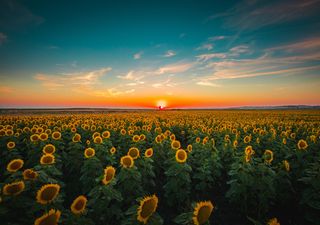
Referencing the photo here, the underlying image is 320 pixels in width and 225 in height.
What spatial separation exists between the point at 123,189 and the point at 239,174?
9.42ft

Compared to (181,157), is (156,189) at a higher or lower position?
lower

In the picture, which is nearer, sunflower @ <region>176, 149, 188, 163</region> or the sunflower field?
the sunflower field

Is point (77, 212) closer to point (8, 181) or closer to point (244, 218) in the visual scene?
point (8, 181)

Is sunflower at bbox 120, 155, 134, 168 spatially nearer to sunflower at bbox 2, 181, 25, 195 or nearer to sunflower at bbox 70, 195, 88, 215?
sunflower at bbox 70, 195, 88, 215

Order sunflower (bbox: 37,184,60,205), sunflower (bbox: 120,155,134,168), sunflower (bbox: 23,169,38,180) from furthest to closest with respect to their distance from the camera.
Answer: sunflower (bbox: 120,155,134,168), sunflower (bbox: 23,169,38,180), sunflower (bbox: 37,184,60,205)

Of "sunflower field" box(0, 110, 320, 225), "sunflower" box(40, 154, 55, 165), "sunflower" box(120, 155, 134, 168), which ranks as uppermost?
"sunflower" box(40, 154, 55, 165)

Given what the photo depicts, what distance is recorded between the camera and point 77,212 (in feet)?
8.62

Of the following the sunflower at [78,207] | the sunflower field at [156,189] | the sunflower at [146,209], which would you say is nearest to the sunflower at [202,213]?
the sunflower field at [156,189]

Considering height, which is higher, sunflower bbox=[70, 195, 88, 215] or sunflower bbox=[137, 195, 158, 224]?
sunflower bbox=[137, 195, 158, 224]

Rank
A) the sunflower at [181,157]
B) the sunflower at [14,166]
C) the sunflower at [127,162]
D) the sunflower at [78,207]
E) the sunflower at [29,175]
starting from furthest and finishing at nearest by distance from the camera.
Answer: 1. the sunflower at [181,157]
2. the sunflower at [127,162]
3. the sunflower at [14,166]
4. the sunflower at [29,175]
5. the sunflower at [78,207]

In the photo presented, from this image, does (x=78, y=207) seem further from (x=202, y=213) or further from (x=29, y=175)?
(x=202, y=213)

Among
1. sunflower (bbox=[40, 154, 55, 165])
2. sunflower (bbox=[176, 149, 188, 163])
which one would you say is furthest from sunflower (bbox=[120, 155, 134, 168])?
sunflower (bbox=[40, 154, 55, 165])

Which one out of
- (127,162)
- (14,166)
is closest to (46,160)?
(14,166)

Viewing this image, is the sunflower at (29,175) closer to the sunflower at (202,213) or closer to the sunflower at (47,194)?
the sunflower at (47,194)
